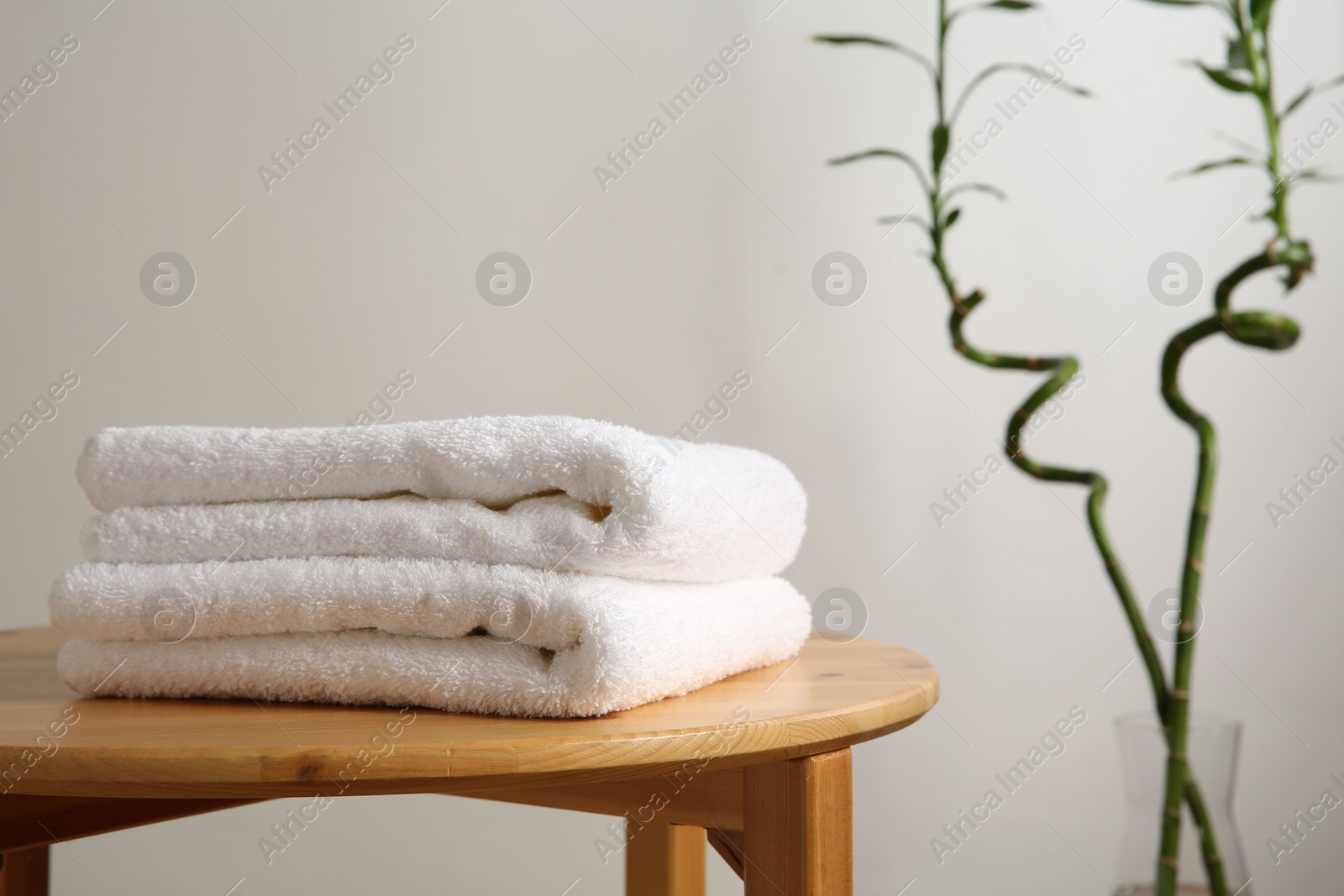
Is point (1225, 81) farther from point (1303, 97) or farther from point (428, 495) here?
point (428, 495)

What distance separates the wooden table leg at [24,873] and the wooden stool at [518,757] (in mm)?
308

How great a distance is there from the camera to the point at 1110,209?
126 cm

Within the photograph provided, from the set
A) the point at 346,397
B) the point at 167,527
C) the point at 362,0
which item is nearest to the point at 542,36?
the point at 362,0

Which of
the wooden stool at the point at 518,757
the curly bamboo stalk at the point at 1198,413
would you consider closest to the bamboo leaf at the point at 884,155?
the curly bamboo stalk at the point at 1198,413

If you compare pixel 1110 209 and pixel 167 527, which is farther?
pixel 1110 209

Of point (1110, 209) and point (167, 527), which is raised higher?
point (1110, 209)

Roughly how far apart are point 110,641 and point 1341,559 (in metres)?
1.30

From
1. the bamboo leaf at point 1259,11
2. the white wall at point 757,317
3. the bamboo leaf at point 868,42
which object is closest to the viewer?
the bamboo leaf at point 1259,11

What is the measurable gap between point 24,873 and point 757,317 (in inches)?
38.6

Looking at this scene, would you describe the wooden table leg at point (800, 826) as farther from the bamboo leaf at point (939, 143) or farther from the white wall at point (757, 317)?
the white wall at point (757, 317)

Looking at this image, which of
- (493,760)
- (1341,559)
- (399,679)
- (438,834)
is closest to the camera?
(493,760)

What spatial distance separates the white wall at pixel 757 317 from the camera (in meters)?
1.24

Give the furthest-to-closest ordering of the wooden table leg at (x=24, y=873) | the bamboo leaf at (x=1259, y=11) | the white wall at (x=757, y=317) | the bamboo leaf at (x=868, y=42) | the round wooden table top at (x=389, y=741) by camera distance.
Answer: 1. the white wall at (x=757, y=317)
2. the wooden table leg at (x=24, y=873)
3. the bamboo leaf at (x=868, y=42)
4. the bamboo leaf at (x=1259, y=11)
5. the round wooden table top at (x=389, y=741)

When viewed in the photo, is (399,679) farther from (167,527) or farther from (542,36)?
(542,36)
